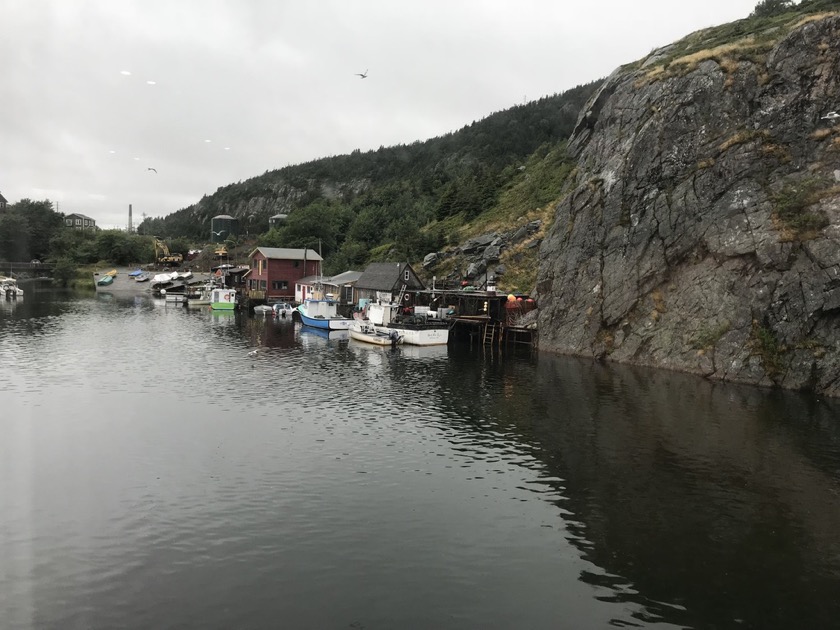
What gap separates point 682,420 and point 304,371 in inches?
1163

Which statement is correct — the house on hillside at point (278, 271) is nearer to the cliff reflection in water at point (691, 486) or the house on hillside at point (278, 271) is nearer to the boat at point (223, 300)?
the boat at point (223, 300)

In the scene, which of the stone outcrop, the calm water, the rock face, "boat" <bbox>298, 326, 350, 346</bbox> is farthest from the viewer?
the stone outcrop

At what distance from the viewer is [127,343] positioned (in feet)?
197

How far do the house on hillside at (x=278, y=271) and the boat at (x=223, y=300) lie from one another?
375 cm

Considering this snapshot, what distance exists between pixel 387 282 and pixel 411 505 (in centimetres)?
6178

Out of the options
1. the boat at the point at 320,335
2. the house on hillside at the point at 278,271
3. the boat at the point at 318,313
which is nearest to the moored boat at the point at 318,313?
the boat at the point at 318,313

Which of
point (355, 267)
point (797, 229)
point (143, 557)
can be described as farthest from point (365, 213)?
point (143, 557)

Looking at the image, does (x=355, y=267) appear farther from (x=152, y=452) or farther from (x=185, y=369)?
(x=152, y=452)

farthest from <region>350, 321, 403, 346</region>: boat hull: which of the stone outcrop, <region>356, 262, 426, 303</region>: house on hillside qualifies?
the stone outcrop

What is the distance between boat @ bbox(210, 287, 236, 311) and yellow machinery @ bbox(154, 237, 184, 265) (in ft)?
208

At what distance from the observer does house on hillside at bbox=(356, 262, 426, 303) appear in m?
81.0

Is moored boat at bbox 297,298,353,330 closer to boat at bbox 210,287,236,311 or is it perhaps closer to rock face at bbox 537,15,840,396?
boat at bbox 210,287,236,311

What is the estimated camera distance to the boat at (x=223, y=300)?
10331 cm

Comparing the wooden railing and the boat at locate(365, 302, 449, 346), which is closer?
the boat at locate(365, 302, 449, 346)
